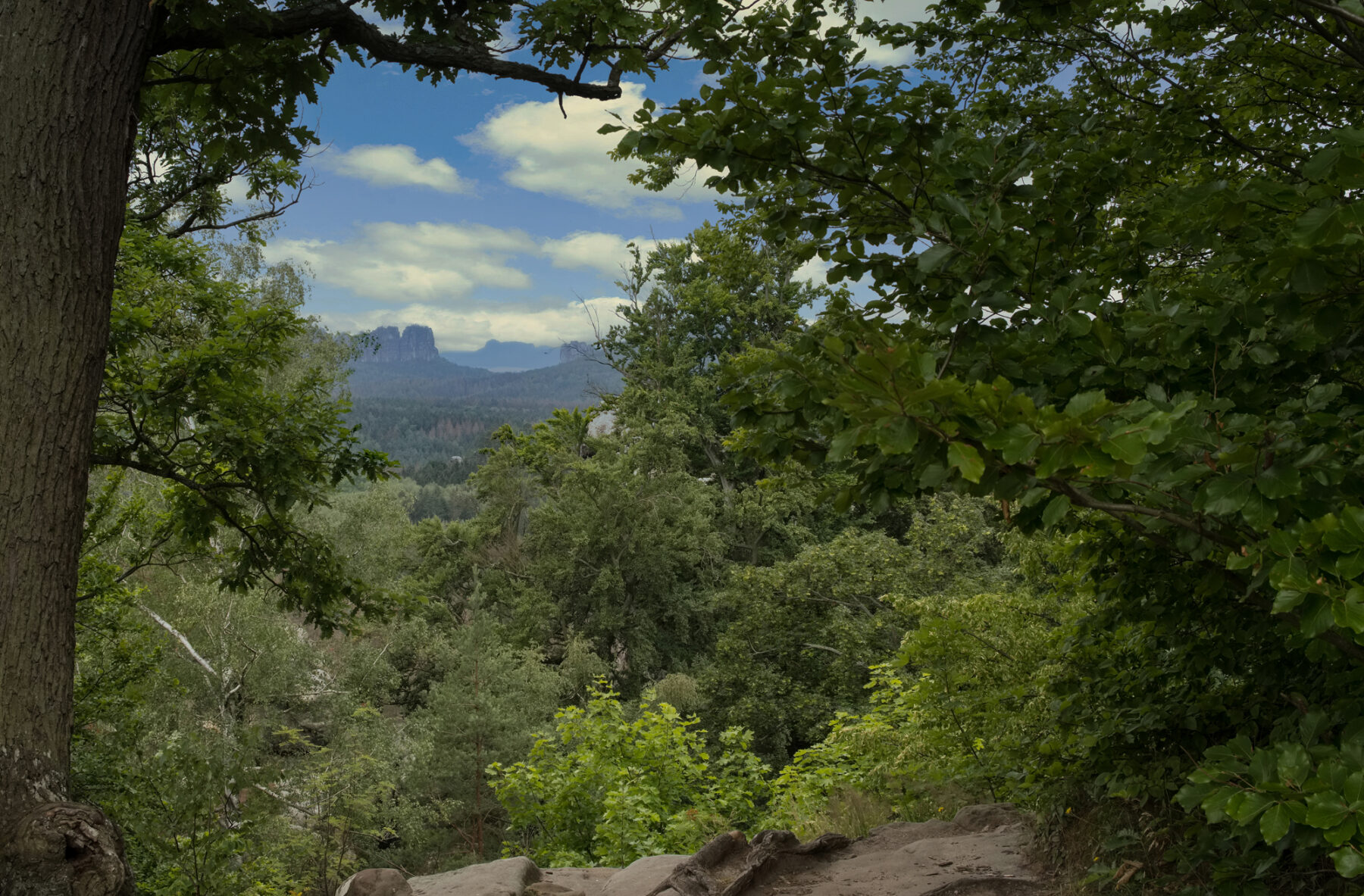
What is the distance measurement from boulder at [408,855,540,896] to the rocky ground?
0.03ft

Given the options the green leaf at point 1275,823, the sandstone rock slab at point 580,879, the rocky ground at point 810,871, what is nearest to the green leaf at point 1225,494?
the green leaf at point 1275,823

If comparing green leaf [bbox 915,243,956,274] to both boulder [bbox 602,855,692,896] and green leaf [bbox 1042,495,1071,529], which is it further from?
boulder [bbox 602,855,692,896]

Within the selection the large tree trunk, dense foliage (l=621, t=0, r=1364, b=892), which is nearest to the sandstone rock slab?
dense foliage (l=621, t=0, r=1364, b=892)

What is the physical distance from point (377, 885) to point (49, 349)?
154 inches

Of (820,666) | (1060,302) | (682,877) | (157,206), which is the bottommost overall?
(820,666)

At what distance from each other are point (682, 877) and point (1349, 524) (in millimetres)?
4244

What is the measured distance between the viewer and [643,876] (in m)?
5.52

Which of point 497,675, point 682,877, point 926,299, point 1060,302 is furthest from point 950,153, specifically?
point 497,675

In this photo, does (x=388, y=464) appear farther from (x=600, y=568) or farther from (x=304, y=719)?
(x=600, y=568)

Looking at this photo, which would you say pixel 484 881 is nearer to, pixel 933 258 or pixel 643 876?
pixel 643 876

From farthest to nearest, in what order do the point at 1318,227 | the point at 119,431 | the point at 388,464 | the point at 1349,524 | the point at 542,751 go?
the point at 542,751
the point at 388,464
the point at 119,431
the point at 1318,227
the point at 1349,524

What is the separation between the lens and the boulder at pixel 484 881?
17.9ft

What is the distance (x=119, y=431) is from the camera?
5.56 meters

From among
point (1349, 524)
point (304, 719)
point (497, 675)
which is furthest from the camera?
point (304, 719)
